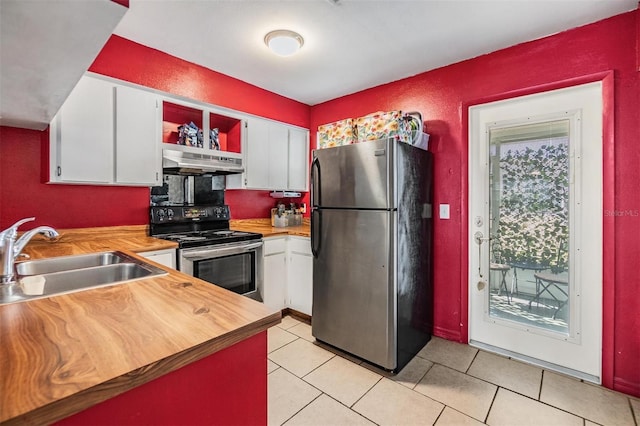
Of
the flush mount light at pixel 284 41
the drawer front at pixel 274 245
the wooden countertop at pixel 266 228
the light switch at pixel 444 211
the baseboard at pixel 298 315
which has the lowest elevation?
the baseboard at pixel 298 315

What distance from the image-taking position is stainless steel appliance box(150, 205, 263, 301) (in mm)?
2418

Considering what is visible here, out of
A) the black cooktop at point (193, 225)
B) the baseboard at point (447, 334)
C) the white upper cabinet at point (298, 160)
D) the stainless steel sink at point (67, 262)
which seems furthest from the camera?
the white upper cabinet at point (298, 160)

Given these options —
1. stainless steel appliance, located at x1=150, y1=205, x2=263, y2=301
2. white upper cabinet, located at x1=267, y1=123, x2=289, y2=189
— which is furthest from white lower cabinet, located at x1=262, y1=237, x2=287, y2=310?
white upper cabinet, located at x1=267, y1=123, x2=289, y2=189

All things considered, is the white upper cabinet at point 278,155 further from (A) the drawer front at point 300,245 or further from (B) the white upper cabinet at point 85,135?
(B) the white upper cabinet at point 85,135

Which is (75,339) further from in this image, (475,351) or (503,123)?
(503,123)

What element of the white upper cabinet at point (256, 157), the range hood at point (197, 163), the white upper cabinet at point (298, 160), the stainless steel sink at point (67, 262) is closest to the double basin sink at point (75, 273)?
the stainless steel sink at point (67, 262)

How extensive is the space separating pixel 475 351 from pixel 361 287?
1127mm

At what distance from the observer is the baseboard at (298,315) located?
10.2ft

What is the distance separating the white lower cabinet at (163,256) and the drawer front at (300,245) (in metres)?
1.17

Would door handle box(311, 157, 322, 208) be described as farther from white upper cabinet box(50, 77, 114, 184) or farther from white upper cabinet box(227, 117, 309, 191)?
white upper cabinet box(50, 77, 114, 184)

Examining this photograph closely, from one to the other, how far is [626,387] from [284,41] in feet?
10.7

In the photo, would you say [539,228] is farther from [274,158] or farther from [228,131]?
[228,131]

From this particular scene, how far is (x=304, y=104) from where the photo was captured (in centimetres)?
388

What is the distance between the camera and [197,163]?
2.59m
